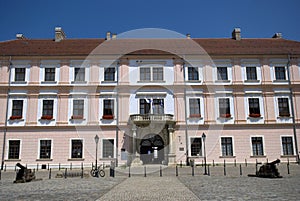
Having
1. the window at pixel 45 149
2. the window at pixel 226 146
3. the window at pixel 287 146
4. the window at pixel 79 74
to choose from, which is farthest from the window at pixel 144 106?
the window at pixel 287 146

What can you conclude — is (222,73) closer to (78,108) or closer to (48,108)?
(78,108)

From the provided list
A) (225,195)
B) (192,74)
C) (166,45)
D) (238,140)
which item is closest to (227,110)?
(238,140)

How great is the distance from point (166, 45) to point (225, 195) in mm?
24171

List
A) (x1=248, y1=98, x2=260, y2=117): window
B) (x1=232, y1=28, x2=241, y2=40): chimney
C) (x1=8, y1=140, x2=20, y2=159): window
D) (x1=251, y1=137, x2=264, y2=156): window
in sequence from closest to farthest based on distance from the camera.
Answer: (x1=8, y1=140, x2=20, y2=159): window < (x1=251, y1=137, x2=264, y2=156): window < (x1=248, y1=98, x2=260, y2=117): window < (x1=232, y1=28, x2=241, y2=40): chimney

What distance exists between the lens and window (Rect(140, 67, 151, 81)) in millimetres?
29703

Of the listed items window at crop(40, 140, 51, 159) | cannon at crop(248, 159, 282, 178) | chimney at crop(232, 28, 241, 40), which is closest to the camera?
cannon at crop(248, 159, 282, 178)

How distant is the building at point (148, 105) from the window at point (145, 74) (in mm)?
104

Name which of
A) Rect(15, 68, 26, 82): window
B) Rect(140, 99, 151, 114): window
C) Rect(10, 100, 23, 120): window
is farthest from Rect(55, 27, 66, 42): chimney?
Rect(140, 99, 151, 114): window

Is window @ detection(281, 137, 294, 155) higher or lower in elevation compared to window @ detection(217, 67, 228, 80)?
lower

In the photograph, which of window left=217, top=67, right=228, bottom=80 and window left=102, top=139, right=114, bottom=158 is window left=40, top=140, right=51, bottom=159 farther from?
window left=217, top=67, right=228, bottom=80

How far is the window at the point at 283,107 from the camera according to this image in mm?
29159

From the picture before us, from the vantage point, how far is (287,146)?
28625 millimetres

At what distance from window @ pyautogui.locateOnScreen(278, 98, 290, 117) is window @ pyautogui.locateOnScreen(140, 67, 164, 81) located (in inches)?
490

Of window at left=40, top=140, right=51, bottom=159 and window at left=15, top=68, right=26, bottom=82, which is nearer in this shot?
window at left=40, top=140, right=51, bottom=159
